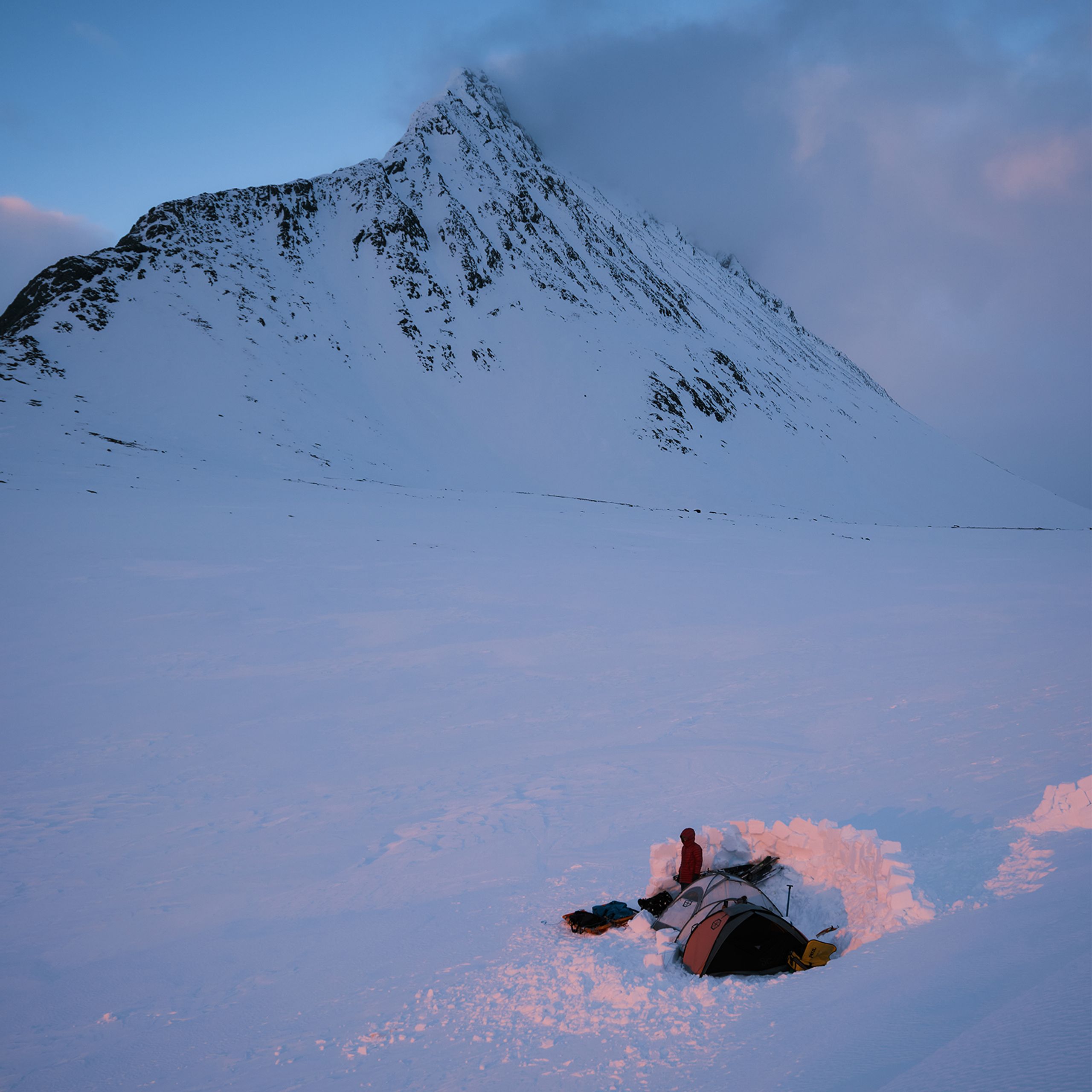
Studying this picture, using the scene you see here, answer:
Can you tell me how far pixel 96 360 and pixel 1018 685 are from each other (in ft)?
194

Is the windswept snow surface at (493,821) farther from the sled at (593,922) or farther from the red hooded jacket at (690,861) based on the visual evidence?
the red hooded jacket at (690,861)

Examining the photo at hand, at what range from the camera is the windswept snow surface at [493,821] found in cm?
508

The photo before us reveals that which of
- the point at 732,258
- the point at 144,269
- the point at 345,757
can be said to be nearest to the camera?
the point at 345,757

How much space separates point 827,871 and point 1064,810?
8.49ft

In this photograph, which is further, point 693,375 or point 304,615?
point 693,375

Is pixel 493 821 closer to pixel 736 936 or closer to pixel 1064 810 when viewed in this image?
pixel 736 936

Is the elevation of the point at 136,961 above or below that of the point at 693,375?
below

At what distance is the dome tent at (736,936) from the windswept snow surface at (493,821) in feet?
0.95

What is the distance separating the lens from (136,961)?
653 centimetres

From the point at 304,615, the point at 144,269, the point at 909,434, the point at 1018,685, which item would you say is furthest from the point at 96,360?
the point at 909,434

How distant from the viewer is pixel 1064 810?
720 cm

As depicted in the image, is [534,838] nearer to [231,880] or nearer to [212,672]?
[231,880]

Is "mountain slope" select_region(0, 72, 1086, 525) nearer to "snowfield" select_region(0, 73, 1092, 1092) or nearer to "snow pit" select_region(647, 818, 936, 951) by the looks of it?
"snowfield" select_region(0, 73, 1092, 1092)

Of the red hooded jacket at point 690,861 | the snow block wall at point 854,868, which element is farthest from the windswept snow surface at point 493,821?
the red hooded jacket at point 690,861
